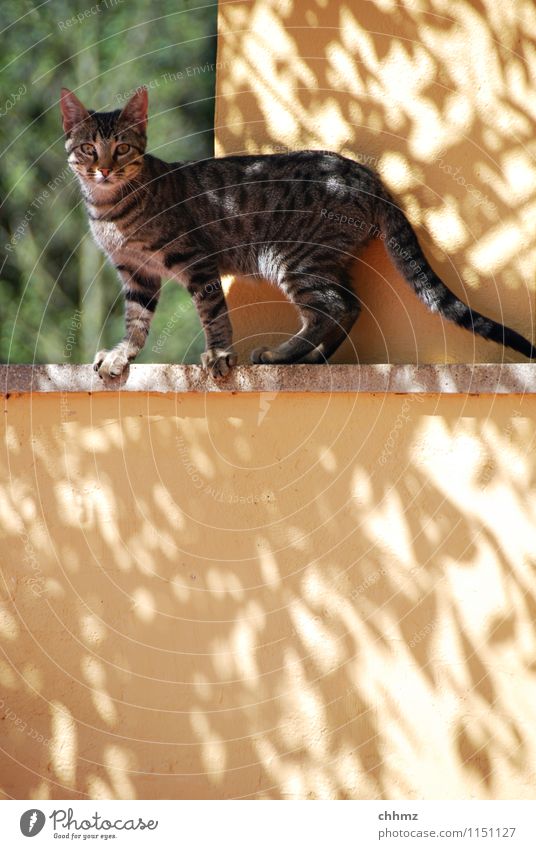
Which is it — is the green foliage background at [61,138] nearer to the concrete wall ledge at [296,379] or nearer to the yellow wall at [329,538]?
the concrete wall ledge at [296,379]

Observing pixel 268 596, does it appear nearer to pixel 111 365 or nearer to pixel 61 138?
pixel 111 365

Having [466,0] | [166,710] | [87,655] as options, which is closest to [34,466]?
[87,655]

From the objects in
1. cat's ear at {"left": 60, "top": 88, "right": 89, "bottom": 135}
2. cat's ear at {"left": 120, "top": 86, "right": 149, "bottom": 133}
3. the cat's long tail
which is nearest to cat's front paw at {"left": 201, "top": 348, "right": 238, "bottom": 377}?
the cat's long tail

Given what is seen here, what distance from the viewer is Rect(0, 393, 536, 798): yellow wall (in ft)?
11.4

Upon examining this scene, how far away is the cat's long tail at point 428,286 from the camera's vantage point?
3.48 meters

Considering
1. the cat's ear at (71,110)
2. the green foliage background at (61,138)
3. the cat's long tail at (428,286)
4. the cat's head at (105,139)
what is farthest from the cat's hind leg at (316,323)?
the green foliage background at (61,138)

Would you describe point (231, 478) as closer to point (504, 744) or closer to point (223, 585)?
point (223, 585)

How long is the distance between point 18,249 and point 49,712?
327 centimetres

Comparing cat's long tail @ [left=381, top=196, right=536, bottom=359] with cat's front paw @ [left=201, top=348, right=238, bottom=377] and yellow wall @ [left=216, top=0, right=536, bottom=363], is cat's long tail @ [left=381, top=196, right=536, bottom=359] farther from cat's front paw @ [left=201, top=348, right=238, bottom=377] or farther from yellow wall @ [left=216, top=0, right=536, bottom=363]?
cat's front paw @ [left=201, top=348, right=238, bottom=377]

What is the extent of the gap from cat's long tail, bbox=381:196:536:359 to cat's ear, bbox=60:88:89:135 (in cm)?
135

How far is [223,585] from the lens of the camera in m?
3.62

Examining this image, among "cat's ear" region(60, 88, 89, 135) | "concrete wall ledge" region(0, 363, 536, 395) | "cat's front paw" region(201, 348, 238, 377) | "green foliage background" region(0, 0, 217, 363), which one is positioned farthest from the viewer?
"green foliage background" region(0, 0, 217, 363)

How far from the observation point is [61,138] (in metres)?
5.52

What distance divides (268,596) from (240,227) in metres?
1.60
